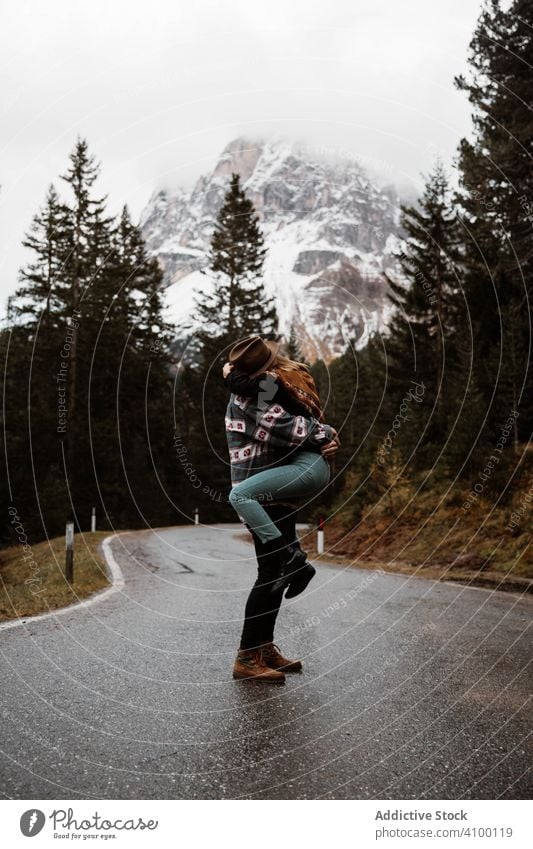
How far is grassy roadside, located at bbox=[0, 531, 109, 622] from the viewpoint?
267 inches

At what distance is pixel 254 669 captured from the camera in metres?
3.75

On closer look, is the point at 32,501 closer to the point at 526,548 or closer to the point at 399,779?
the point at 526,548

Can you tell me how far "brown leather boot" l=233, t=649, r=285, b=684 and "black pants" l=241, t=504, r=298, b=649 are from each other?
0.17 feet

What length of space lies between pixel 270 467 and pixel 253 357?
70 centimetres

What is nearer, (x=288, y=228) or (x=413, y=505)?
(x=413, y=505)

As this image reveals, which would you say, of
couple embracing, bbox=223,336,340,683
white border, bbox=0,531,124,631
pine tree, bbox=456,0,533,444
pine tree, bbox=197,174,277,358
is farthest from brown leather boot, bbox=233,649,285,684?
pine tree, bbox=197,174,277,358

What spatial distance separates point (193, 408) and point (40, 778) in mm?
32834

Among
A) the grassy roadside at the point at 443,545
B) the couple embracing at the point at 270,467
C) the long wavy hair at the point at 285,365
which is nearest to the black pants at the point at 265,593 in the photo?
the couple embracing at the point at 270,467

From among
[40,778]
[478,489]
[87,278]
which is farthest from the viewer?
[87,278]

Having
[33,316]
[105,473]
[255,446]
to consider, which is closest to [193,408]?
[105,473]

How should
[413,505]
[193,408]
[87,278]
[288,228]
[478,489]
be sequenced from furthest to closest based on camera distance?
[288,228]
[193,408]
[87,278]
[413,505]
[478,489]

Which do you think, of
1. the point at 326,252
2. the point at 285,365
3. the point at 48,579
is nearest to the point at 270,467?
the point at 285,365

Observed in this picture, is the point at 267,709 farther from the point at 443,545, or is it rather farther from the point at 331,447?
the point at 443,545

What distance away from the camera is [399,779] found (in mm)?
2359
